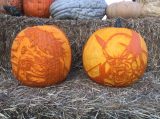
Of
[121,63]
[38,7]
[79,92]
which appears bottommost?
[79,92]

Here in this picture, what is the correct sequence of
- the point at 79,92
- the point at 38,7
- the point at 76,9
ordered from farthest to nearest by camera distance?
the point at 38,7, the point at 76,9, the point at 79,92

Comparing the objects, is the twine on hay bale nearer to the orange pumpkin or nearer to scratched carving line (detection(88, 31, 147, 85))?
scratched carving line (detection(88, 31, 147, 85))

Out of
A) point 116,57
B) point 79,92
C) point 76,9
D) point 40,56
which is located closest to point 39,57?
point 40,56

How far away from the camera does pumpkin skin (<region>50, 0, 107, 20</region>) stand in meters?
3.00

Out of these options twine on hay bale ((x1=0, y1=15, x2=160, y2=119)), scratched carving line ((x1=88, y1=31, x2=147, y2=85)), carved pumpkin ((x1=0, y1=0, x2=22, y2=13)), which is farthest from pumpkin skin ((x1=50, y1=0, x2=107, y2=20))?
scratched carving line ((x1=88, y1=31, x2=147, y2=85))

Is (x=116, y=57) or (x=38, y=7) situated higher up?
(x=38, y=7)

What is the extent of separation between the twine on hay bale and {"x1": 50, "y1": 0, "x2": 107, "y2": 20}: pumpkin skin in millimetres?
135

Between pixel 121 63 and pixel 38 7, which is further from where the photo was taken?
pixel 38 7

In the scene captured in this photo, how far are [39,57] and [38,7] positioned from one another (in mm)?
978

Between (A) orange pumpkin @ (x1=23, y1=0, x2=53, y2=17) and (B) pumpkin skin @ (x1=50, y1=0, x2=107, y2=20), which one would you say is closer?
(B) pumpkin skin @ (x1=50, y1=0, x2=107, y2=20)

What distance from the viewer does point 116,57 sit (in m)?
2.44

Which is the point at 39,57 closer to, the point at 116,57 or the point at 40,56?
the point at 40,56

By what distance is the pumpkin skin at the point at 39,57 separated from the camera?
8.01 feet

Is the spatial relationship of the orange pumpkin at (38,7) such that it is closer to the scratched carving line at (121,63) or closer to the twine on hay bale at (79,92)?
the twine on hay bale at (79,92)
